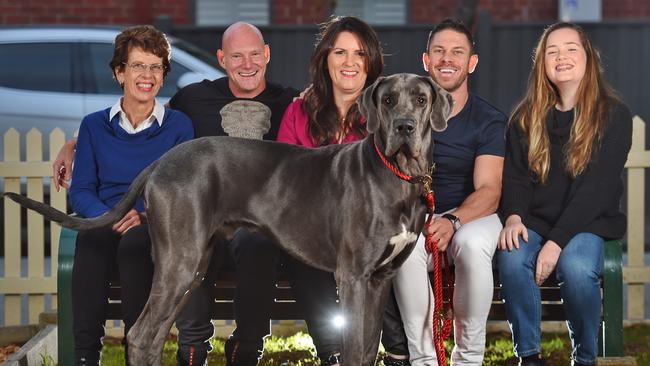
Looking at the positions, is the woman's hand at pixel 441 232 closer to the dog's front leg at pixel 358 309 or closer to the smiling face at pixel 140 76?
the dog's front leg at pixel 358 309

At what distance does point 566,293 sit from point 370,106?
1.19 meters

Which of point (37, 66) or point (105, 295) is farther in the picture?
point (37, 66)

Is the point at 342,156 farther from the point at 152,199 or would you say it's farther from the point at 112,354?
the point at 112,354

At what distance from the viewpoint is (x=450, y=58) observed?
498cm

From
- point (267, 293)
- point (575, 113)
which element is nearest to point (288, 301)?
point (267, 293)

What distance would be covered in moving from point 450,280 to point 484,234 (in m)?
0.28

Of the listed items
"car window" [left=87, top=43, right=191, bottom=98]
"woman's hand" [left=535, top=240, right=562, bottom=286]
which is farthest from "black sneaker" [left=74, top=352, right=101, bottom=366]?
"car window" [left=87, top=43, right=191, bottom=98]

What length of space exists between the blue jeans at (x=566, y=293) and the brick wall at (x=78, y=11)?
898 cm

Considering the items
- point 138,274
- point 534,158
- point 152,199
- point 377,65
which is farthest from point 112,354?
point 534,158

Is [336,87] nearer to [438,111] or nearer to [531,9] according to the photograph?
[438,111]

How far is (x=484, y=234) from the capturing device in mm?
4648

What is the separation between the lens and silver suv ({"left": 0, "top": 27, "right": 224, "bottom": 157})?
30.9ft

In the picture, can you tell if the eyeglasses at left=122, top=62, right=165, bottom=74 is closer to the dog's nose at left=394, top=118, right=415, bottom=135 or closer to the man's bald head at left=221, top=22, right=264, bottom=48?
the man's bald head at left=221, top=22, right=264, bottom=48

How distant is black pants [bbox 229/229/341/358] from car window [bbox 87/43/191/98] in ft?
16.0
